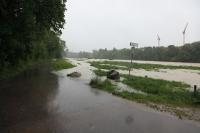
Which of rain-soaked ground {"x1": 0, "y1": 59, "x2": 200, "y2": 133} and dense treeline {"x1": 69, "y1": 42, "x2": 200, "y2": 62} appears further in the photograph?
dense treeline {"x1": 69, "y1": 42, "x2": 200, "y2": 62}

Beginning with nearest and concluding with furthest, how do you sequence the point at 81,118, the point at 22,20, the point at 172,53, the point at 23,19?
1. the point at 81,118
2. the point at 23,19
3. the point at 22,20
4. the point at 172,53

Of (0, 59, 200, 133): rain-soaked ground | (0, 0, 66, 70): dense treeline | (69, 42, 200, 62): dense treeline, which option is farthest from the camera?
(69, 42, 200, 62): dense treeline

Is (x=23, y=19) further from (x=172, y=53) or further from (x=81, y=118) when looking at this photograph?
(x=172, y=53)

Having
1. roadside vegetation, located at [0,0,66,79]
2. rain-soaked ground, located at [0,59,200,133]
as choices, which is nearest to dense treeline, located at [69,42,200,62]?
roadside vegetation, located at [0,0,66,79]

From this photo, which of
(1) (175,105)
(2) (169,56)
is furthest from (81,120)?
(2) (169,56)

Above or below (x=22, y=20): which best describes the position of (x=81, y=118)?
below

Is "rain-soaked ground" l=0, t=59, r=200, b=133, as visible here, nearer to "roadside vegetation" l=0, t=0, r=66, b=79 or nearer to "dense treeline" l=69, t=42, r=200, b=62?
"roadside vegetation" l=0, t=0, r=66, b=79

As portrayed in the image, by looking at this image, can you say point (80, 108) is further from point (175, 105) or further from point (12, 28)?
point (12, 28)

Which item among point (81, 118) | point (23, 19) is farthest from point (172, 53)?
point (81, 118)

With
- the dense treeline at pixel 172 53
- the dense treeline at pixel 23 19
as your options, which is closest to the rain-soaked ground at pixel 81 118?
the dense treeline at pixel 23 19

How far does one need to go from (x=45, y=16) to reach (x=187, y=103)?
46.4 feet

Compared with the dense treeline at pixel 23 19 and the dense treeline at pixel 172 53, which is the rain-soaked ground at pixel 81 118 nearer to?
the dense treeline at pixel 23 19

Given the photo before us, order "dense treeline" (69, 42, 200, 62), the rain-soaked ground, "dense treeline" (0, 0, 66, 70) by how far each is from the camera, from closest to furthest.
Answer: the rain-soaked ground < "dense treeline" (0, 0, 66, 70) < "dense treeline" (69, 42, 200, 62)

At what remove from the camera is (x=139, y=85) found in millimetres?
20422
